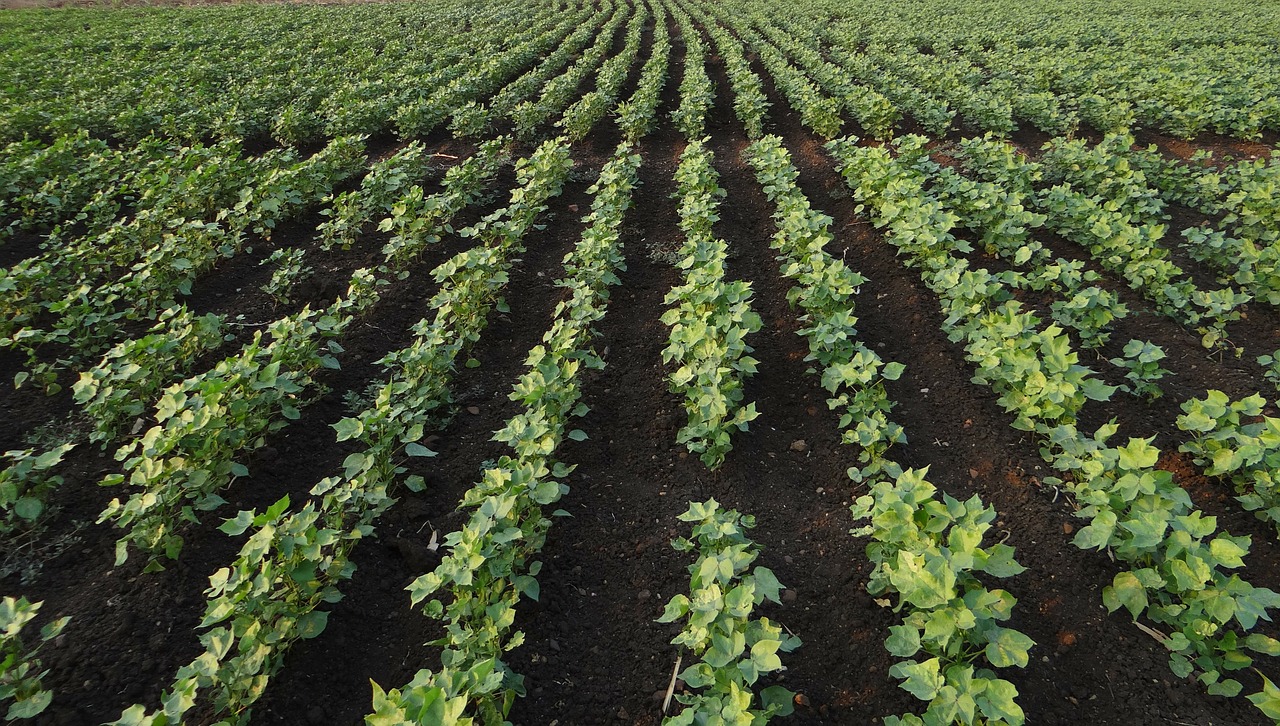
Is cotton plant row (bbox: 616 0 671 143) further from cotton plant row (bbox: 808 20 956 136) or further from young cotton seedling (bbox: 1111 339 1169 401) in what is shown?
young cotton seedling (bbox: 1111 339 1169 401)

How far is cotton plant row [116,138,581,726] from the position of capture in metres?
2.44

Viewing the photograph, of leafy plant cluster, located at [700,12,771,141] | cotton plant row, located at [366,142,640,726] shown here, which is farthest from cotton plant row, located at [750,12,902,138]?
cotton plant row, located at [366,142,640,726]

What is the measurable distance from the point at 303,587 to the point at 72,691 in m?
1.02

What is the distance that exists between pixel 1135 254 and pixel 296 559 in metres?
6.89

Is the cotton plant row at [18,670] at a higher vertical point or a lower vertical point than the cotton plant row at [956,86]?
higher

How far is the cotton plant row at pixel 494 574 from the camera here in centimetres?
221

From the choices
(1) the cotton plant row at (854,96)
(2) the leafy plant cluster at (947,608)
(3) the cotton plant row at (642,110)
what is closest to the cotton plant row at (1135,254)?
(1) the cotton plant row at (854,96)

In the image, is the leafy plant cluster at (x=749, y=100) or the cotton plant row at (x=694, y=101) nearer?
the cotton plant row at (x=694, y=101)

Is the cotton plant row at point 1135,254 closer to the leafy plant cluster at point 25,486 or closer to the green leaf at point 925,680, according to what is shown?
the green leaf at point 925,680

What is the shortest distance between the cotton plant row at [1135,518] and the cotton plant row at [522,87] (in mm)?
8319

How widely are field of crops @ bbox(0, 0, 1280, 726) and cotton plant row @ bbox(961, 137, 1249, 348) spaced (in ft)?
0.15

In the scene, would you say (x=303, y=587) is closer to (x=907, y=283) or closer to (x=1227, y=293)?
(x=907, y=283)

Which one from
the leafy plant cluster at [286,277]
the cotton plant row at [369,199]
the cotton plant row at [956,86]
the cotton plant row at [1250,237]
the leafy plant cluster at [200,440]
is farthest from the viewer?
the cotton plant row at [956,86]

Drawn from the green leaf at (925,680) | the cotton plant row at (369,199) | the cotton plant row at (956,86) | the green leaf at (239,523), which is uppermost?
the green leaf at (239,523)
